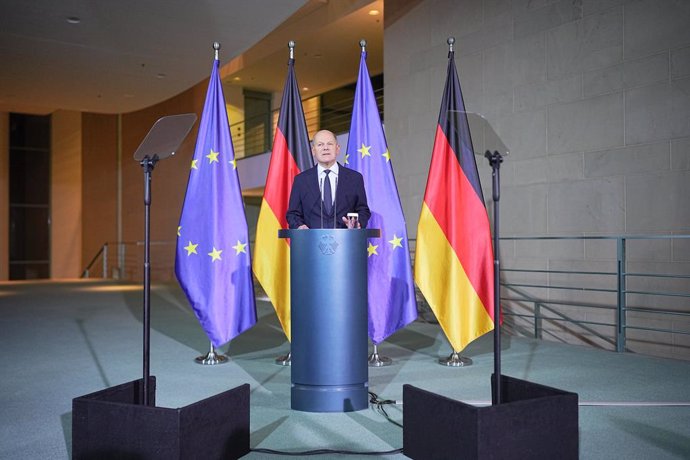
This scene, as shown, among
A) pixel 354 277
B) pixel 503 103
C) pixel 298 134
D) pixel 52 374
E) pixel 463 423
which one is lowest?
pixel 52 374

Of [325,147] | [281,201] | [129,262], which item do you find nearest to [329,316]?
[325,147]

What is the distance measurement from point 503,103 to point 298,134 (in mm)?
2960

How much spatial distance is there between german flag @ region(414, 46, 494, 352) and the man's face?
4.25ft

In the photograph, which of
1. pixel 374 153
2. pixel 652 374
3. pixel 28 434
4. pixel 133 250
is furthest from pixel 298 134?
pixel 133 250

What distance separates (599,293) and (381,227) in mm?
2462

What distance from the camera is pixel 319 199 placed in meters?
3.60

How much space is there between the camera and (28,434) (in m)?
2.83

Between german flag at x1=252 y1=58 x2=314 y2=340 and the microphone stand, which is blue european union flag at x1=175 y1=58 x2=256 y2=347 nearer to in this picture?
german flag at x1=252 y1=58 x2=314 y2=340

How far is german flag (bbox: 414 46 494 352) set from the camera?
4422mm

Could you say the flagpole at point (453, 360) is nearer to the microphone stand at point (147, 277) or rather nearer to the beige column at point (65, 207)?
the microphone stand at point (147, 277)

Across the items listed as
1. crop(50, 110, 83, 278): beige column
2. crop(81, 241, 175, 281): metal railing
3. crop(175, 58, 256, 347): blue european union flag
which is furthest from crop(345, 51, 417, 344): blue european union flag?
crop(50, 110, 83, 278): beige column

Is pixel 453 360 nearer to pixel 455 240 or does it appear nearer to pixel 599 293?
pixel 455 240

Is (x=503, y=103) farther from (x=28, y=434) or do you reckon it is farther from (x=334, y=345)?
(x=28, y=434)

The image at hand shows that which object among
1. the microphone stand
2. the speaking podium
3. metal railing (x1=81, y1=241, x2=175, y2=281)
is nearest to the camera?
the microphone stand
